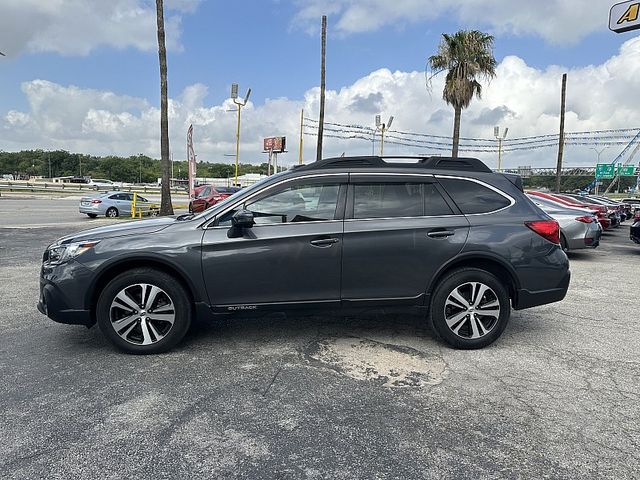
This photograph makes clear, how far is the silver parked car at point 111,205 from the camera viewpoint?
21250 millimetres

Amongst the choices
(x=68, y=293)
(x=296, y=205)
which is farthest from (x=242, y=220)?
(x=68, y=293)

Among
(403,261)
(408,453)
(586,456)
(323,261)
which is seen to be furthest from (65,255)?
(586,456)

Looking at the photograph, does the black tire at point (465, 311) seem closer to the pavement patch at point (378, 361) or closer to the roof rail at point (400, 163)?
the pavement patch at point (378, 361)

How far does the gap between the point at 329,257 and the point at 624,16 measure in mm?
15579

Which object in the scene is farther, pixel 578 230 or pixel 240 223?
pixel 578 230

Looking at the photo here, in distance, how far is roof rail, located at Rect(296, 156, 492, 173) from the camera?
4.59m

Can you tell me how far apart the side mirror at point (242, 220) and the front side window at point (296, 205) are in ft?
0.37

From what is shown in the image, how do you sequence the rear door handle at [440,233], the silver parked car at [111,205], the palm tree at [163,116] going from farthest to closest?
the silver parked car at [111,205] → the palm tree at [163,116] → the rear door handle at [440,233]

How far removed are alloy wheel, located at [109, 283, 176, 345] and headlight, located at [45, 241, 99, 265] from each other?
0.49 metres

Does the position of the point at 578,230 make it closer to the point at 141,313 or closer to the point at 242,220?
the point at 242,220

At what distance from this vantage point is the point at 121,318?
4.15 meters

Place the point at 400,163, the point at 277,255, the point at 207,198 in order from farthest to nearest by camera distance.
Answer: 1. the point at 207,198
2. the point at 400,163
3. the point at 277,255

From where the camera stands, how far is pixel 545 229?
15.0 feet

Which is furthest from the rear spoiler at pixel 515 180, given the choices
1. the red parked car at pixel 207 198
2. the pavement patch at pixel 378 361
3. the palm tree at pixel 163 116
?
the palm tree at pixel 163 116
